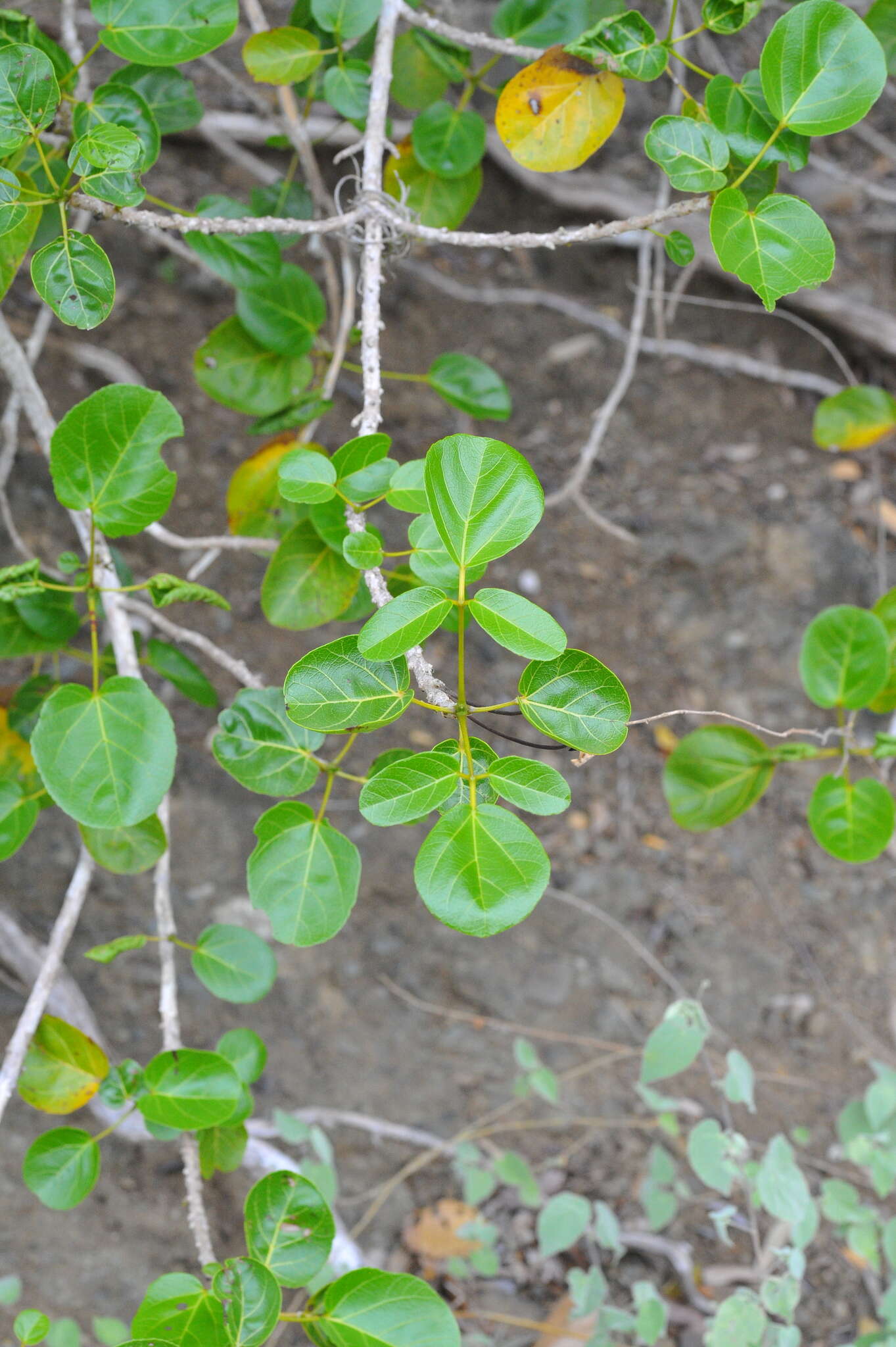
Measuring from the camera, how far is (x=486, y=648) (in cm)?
219

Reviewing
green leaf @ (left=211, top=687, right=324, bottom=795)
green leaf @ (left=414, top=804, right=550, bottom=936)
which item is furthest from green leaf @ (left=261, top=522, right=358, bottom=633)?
green leaf @ (left=414, top=804, right=550, bottom=936)

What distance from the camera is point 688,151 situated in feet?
3.23

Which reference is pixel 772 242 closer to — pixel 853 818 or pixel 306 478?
pixel 306 478

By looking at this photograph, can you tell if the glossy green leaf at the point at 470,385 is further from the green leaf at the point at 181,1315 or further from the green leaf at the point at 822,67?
the green leaf at the point at 181,1315

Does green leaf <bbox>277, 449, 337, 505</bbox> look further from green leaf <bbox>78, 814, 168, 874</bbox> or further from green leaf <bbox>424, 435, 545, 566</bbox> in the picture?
green leaf <bbox>78, 814, 168, 874</bbox>

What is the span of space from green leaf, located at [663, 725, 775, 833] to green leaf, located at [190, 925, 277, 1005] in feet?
2.29

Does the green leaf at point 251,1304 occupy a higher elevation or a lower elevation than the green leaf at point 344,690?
lower

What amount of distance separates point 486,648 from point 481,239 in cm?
118

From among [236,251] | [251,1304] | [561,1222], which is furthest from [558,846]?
[236,251]

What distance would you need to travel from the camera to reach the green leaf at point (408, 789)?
32.1 inches

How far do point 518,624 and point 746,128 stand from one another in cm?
69

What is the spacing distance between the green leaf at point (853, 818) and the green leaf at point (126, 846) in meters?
0.94

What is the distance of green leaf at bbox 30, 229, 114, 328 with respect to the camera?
995 millimetres

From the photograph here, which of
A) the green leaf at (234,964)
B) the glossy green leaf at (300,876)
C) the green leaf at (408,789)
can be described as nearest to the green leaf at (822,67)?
the green leaf at (408,789)
